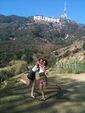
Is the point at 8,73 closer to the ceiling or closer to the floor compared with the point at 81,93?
closer to the ceiling

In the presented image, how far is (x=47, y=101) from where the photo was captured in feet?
32.3

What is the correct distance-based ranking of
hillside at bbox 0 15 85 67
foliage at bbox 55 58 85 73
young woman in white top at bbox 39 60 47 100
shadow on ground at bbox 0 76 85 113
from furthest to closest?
hillside at bbox 0 15 85 67 → foliage at bbox 55 58 85 73 → young woman in white top at bbox 39 60 47 100 → shadow on ground at bbox 0 76 85 113

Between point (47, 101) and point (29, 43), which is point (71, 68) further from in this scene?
point (29, 43)

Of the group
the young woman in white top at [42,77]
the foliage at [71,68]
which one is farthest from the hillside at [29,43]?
the young woman in white top at [42,77]

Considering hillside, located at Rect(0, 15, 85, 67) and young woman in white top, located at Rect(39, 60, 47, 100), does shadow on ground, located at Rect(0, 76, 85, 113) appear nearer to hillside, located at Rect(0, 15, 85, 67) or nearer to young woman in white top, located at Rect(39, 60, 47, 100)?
young woman in white top, located at Rect(39, 60, 47, 100)

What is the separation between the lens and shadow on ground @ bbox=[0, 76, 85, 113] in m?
8.86

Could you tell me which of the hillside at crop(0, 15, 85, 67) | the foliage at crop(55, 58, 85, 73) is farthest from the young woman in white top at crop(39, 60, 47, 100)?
the hillside at crop(0, 15, 85, 67)

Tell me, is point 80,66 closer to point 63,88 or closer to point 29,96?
point 63,88

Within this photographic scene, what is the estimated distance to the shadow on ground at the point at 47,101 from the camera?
29.1ft

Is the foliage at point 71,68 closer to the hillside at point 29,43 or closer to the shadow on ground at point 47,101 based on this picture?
→ the shadow on ground at point 47,101

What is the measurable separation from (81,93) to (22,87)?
239 centimetres

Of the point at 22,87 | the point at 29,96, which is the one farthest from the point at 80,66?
the point at 29,96

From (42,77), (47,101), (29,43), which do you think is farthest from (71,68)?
(29,43)

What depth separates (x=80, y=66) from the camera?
1822cm
